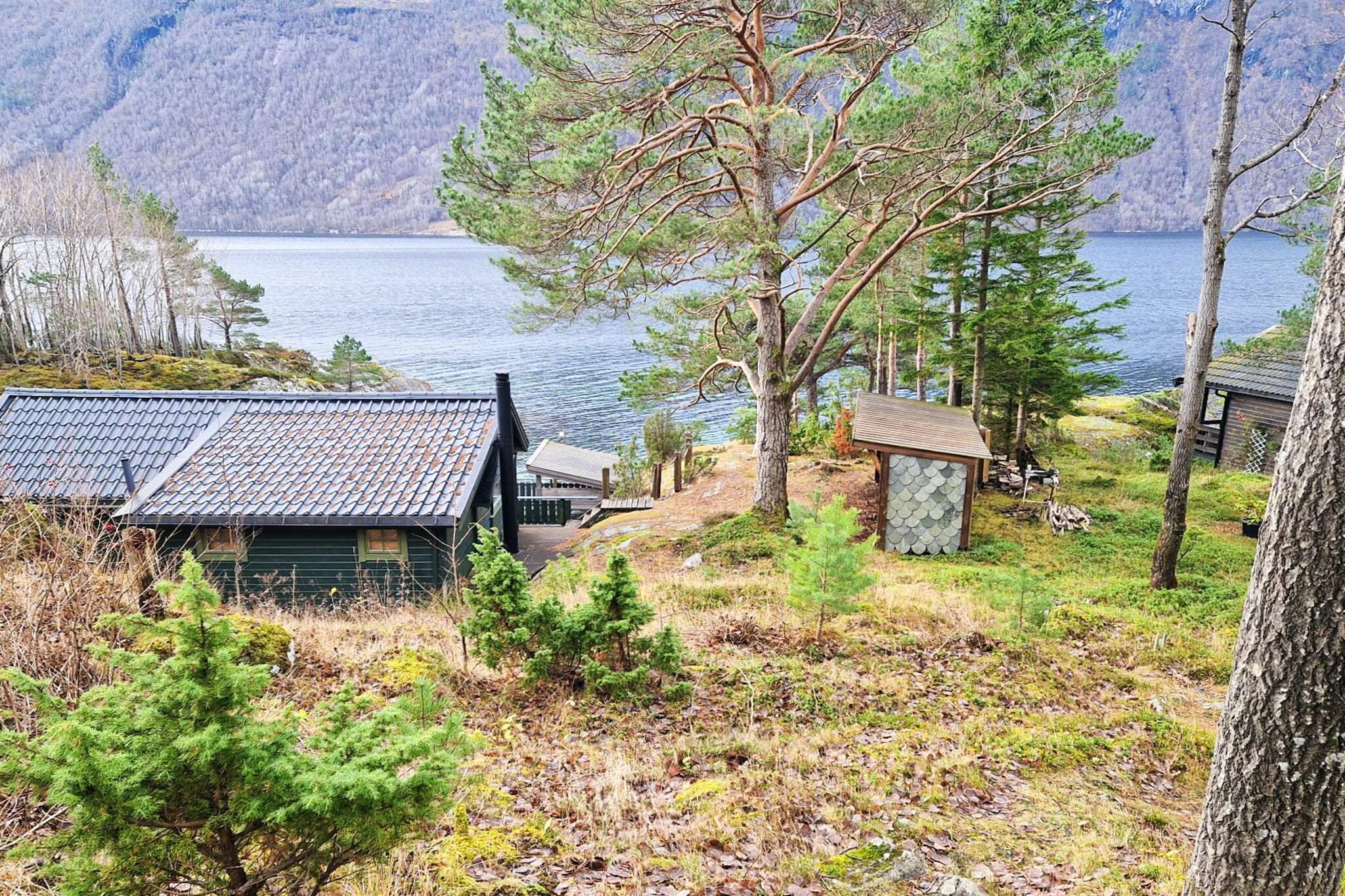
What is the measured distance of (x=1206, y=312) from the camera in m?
10.3

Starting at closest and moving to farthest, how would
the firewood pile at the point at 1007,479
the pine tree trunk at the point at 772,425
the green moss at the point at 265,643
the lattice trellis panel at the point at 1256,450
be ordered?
the green moss at the point at 265,643, the pine tree trunk at the point at 772,425, the firewood pile at the point at 1007,479, the lattice trellis panel at the point at 1256,450

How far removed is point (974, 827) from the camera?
5.03 meters

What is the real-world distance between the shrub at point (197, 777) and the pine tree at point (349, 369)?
46.7m

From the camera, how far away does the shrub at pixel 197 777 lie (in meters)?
2.62

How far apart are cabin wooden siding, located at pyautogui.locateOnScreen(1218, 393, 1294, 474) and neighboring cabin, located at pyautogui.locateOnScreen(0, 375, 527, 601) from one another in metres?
23.3

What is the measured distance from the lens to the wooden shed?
15414mm

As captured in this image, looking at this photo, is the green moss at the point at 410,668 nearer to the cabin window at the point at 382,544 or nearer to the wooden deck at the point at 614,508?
the cabin window at the point at 382,544

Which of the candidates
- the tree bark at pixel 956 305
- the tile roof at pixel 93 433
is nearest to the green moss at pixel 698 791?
the tile roof at pixel 93 433

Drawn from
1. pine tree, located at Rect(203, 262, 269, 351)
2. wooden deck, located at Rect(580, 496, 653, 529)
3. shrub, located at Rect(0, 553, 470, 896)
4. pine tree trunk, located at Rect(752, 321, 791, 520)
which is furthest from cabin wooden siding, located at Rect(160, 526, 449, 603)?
pine tree, located at Rect(203, 262, 269, 351)

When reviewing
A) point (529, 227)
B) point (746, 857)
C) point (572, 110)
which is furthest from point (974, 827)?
point (572, 110)

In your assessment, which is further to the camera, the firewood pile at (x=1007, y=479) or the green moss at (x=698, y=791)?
the firewood pile at (x=1007, y=479)

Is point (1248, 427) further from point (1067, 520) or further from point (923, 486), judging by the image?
point (923, 486)

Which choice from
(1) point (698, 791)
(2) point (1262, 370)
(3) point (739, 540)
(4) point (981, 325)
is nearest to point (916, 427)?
(4) point (981, 325)

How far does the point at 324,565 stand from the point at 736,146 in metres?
11.3
